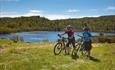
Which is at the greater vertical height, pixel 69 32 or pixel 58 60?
pixel 69 32

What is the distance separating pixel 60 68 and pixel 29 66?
2.09 meters

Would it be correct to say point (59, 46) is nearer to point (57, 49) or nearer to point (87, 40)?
point (57, 49)

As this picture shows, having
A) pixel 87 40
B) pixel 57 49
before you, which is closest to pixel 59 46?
pixel 57 49

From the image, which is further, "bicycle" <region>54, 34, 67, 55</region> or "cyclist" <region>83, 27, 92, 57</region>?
"bicycle" <region>54, 34, 67, 55</region>

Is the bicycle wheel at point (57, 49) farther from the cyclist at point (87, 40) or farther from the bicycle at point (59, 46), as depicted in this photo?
the cyclist at point (87, 40)

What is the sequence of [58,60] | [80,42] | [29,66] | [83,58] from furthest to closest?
[80,42] < [83,58] < [58,60] < [29,66]

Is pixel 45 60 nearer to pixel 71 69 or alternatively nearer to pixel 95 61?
pixel 71 69

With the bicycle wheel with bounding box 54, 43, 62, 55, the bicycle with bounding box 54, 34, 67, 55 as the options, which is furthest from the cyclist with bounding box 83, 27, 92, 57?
the bicycle wheel with bounding box 54, 43, 62, 55

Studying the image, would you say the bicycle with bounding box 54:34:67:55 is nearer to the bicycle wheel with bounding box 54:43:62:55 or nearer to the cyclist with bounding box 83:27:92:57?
the bicycle wheel with bounding box 54:43:62:55

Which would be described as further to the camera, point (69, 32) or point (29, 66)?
point (69, 32)

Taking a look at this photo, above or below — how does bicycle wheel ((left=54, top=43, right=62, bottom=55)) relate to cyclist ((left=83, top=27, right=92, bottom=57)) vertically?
below

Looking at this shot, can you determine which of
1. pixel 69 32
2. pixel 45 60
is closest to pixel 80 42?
pixel 69 32

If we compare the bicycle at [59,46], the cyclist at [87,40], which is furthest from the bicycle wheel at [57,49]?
the cyclist at [87,40]

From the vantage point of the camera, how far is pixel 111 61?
834 inches
